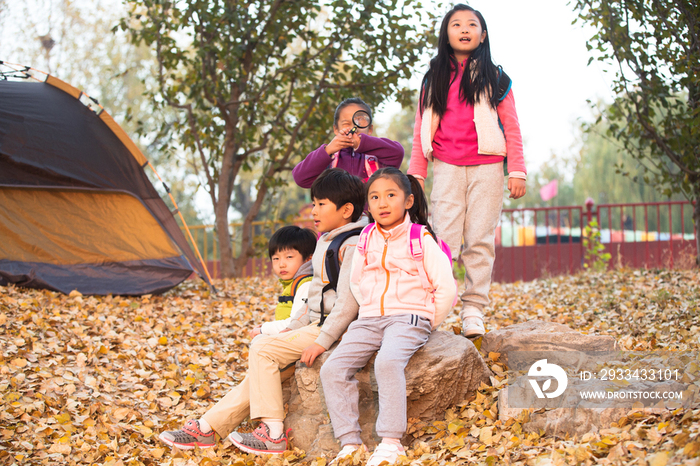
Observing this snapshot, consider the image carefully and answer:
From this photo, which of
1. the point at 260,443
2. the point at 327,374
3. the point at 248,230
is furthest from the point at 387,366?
the point at 248,230

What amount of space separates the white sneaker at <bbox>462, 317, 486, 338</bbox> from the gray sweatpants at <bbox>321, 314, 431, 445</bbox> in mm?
556

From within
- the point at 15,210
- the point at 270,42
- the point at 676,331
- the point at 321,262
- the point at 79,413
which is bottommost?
the point at 79,413

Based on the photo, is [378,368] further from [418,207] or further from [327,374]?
[418,207]

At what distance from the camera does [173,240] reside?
590 centimetres

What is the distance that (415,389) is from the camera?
2525 mm

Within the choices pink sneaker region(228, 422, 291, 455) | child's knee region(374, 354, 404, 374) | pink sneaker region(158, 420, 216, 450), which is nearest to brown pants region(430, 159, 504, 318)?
child's knee region(374, 354, 404, 374)

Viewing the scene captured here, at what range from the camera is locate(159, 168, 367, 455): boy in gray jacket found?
8.64ft

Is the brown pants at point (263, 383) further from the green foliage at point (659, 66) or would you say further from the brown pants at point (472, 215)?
the green foliage at point (659, 66)

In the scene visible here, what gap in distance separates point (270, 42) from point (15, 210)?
368cm

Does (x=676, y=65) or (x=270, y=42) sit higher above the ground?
(x=270, y=42)

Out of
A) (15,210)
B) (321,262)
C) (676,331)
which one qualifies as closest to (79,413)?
(321,262)

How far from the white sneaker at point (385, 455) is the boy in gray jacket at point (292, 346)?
56 centimetres

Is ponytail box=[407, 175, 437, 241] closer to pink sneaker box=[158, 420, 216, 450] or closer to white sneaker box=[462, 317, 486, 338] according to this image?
white sneaker box=[462, 317, 486, 338]

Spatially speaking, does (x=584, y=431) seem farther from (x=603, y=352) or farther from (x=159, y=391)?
(x=159, y=391)
